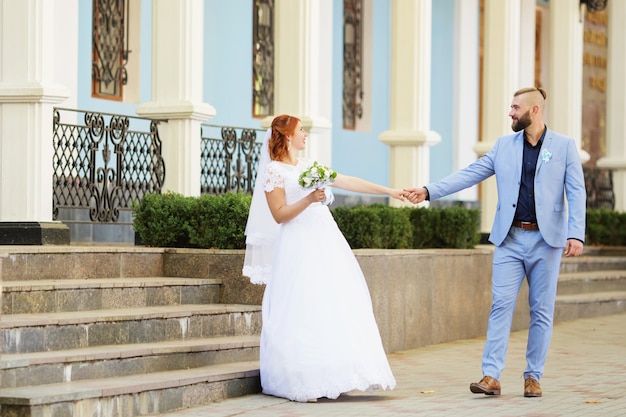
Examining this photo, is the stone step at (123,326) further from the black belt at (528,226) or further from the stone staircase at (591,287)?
the stone staircase at (591,287)

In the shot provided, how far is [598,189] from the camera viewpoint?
23.4 meters

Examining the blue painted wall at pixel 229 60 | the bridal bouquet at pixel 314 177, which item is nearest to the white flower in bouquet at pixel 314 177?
the bridal bouquet at pixel 314 177

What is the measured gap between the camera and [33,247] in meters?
10.9

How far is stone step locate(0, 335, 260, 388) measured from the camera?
8695mm

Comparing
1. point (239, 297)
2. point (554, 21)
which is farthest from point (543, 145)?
point (554, 21)

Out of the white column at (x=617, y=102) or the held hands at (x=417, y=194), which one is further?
the white column at (x=617, y=102)

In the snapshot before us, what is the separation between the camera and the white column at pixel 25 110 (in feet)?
37.8

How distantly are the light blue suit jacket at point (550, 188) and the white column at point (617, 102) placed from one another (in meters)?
13.0

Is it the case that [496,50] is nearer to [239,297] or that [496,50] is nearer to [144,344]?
[239,297]

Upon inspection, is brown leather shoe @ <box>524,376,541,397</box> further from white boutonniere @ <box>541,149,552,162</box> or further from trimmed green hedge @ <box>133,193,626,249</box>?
trimmed green hedge @ <box>133,193,626,249</box>

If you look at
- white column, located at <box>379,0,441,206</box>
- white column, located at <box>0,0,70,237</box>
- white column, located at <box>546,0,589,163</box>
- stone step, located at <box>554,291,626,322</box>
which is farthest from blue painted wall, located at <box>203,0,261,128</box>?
white column, located at <box>0,0,70,237</box>

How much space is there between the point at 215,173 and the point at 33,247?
5.01 meters

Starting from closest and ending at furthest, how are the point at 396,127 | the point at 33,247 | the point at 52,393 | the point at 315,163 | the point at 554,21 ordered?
the point at 52,393
the point at 315,163
the point at 33,247
the point at 396,127
the point at 554,21

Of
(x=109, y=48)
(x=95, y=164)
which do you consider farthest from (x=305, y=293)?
(x=109, y=48)
